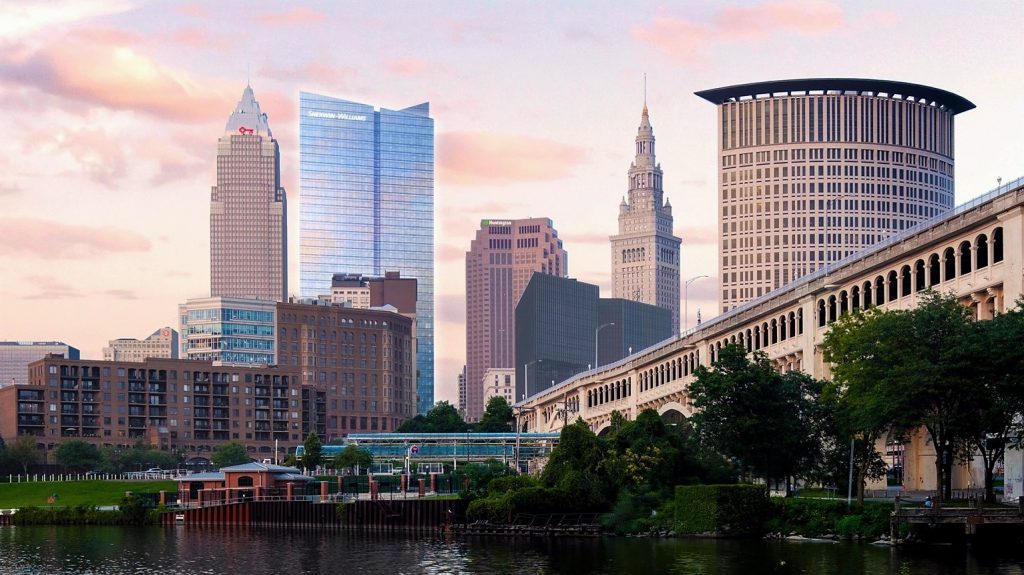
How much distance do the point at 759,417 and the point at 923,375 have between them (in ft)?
86.6

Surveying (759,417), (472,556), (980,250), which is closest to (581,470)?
(759,417)

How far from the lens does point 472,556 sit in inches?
3994

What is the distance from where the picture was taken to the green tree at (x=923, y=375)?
3748 inches

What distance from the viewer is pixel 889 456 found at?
146375 mm

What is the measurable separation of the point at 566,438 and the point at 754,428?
695 inches

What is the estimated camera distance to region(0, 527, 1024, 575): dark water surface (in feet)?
281

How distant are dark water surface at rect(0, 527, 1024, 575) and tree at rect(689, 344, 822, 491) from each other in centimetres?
1416

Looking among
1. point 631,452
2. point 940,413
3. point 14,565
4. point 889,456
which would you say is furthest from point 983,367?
point 14,565

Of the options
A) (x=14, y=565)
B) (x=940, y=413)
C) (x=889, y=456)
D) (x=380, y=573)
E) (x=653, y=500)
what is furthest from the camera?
(x=889, y=456)

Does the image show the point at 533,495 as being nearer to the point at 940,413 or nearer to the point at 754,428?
the point at 754,428

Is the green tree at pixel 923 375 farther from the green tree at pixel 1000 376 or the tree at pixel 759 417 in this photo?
the tree at pixel 759 417

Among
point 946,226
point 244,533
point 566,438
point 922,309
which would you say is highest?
point 946,226

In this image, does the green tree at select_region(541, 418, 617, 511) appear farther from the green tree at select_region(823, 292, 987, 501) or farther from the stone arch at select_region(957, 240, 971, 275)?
the stone arch at select_region(957, 240, 971, 275)

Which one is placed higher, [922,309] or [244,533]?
[922,309]
